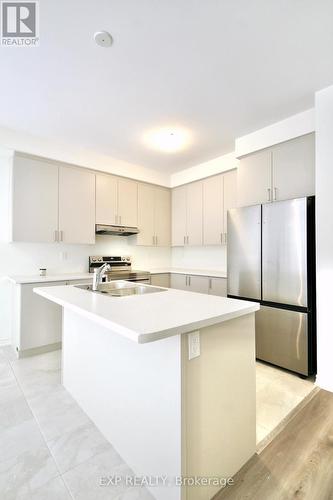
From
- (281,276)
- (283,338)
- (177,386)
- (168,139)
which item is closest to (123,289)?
(177,386)

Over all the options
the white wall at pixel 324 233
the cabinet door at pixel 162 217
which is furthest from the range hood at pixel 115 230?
the white wall at pixel 324 233

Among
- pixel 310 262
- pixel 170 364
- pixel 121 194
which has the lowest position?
pixel 170 364

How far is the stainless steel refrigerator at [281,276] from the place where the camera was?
237cm

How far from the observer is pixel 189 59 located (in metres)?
1.89

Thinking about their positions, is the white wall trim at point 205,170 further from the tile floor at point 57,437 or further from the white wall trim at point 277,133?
Answer: the tile floor at point 57,437

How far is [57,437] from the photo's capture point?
5.39 feet

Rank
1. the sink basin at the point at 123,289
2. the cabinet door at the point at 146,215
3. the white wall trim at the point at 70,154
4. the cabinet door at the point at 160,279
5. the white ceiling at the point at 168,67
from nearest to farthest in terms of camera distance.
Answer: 1. the white ceiling at the point at 168,67
2. the sink basin at the point at 123,289
3. the white wall trim at the point at 70,154
4. the cabinet door at the point at 160,279
5. the cabinet door at the point at 146,215

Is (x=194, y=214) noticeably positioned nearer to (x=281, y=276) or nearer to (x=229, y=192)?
(x=229, y=192)

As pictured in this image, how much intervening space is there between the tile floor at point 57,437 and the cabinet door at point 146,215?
241cm

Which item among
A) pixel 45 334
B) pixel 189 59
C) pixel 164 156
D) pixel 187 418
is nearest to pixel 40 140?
pixel 164 156

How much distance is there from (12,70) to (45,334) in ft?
8.90

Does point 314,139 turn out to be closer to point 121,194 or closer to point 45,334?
point 121,194

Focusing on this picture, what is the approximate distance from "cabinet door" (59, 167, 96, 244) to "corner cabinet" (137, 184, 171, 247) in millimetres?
896

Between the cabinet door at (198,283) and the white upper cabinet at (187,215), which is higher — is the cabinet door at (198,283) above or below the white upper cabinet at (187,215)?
below
